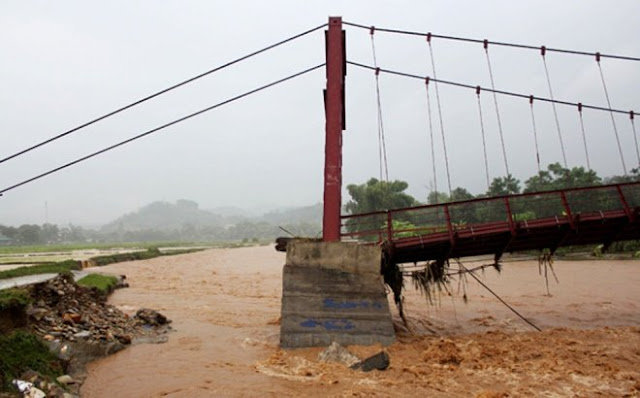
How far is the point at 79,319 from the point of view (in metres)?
9.37

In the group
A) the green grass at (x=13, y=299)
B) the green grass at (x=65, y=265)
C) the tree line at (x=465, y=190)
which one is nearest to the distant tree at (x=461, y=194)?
the tree line at (x=465, y=190)

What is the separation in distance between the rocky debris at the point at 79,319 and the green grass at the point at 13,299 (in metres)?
0.52

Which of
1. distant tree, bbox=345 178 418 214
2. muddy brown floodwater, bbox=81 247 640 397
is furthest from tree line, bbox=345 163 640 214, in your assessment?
muddy brown floodwater, bbox=81 247 640 397

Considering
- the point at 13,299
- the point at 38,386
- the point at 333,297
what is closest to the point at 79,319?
the point at 13,299

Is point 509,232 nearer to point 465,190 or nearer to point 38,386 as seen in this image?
point 38,386

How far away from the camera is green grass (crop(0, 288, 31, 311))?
707cm

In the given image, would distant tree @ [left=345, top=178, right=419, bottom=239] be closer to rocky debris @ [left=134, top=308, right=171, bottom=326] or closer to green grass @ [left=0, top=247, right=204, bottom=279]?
green grass @ [left=0, top=247, right=204, bottom=279]

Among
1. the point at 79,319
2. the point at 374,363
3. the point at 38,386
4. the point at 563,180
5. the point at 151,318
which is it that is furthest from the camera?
the point at 563,180

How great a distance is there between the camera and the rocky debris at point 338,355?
7835mm

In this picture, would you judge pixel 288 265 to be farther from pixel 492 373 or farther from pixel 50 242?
pixel 50 242

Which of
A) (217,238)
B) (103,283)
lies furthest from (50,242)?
(103,283)

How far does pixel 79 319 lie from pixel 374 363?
661 cm

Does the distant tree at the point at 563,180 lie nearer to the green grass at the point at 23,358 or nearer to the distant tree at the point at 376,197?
the distant tree at the point at 376,197

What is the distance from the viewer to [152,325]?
11.1 meters
